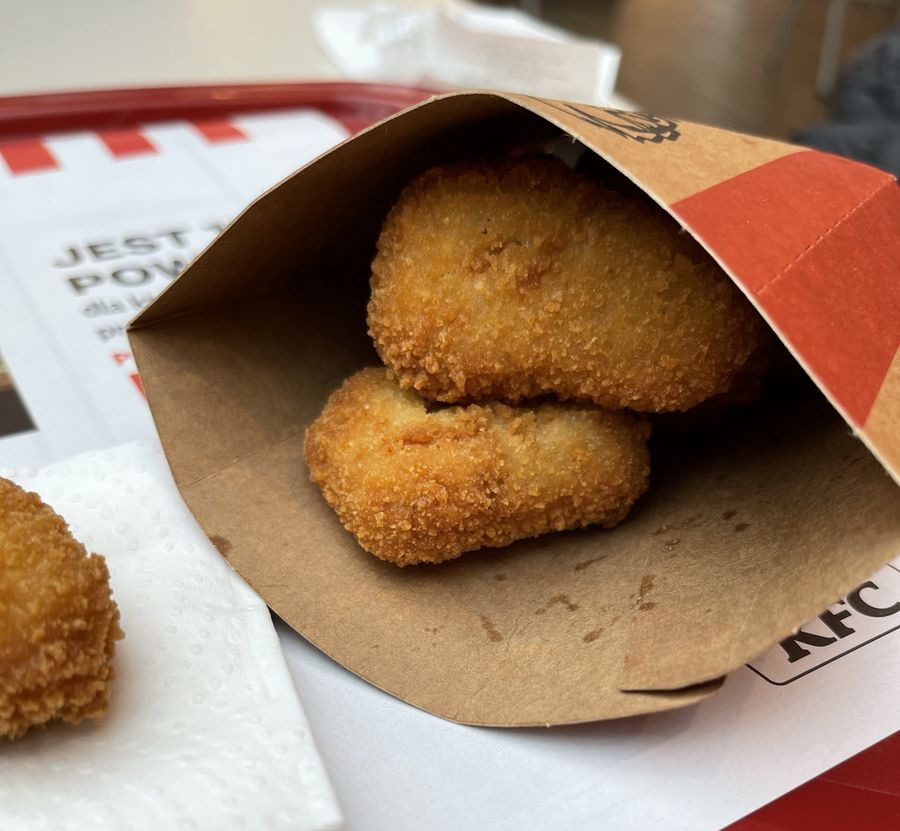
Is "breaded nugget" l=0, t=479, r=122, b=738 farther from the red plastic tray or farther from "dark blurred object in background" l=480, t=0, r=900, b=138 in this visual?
"dark blurred object in background" l=480, t=0, r=900, b=138

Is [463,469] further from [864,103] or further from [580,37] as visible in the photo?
[580,37]

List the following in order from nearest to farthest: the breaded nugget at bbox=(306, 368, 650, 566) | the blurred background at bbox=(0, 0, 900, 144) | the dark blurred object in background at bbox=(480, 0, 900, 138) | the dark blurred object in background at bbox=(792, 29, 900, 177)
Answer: the breaded nugget at bbox=(306, 368, 650, 566) → the blurred background at bbox=(0, 0, 900, 144) → the dark blurred object in background at bbox=(792, 29, 900, 177) → the dark blurred object in background at bbox=(480, 0, 900, 138)

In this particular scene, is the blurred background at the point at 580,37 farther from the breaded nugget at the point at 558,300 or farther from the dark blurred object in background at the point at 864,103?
the breaded nugget at the point at 558,300

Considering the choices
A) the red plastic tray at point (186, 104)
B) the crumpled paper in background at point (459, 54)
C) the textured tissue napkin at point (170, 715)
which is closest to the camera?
the textured tissue napkin at point (170, 715)

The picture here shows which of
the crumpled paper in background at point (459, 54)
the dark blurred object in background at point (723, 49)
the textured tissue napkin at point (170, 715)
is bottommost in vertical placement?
the dark blurred object in background at point (723, 49)

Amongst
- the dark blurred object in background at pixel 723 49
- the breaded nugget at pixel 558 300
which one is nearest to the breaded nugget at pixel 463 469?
the breaded nugget at pixel 558 300

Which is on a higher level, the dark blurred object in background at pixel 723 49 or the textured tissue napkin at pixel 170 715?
the textured tissue napkin at pixel 170 715

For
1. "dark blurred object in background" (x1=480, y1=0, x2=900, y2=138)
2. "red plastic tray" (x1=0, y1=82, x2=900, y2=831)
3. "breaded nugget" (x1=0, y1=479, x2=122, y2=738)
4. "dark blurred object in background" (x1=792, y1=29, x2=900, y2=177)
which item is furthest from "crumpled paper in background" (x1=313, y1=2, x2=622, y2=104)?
"dark blurred object in background" (x1=480, y1=0, x2=900, y2=138)
